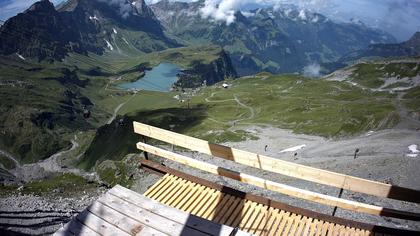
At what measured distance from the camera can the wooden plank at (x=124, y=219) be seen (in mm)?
7652

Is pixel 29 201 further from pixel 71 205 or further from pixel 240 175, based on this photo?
pixel 240 175

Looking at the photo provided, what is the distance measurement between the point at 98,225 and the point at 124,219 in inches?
22.0

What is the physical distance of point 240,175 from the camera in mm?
12586

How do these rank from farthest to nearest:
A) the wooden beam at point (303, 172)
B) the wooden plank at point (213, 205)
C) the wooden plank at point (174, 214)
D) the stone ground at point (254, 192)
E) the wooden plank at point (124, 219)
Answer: the stone ground at point (254, 192) → the wooden plank at point (213, 205) → the wooden beam at point (303, 172) → the wooden plank at point (124, 219) → the wooden plank at point (174, 214)

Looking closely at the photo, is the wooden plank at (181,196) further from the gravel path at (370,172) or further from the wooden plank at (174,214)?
the gravel path at (370,172)

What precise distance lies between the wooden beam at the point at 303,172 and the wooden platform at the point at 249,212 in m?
1.22

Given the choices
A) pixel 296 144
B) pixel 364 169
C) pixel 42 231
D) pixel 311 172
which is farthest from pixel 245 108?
pixel 311 172

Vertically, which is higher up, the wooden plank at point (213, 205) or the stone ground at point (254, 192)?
the wooden plank at point (213, 205)

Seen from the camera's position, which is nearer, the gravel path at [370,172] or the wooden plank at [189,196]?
the wooden plank at [189,196]

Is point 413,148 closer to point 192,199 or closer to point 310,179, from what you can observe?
point 310,179

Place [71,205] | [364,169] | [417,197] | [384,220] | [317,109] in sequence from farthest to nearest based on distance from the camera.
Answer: [317,109], [364,169], [71,205], [384,220], [417,197]

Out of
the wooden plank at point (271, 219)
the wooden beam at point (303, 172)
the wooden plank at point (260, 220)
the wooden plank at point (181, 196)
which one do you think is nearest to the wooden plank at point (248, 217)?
the wooden plank at point (260, 220)

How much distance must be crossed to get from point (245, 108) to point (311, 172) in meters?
165

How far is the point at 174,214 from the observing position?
8008 millimetres
